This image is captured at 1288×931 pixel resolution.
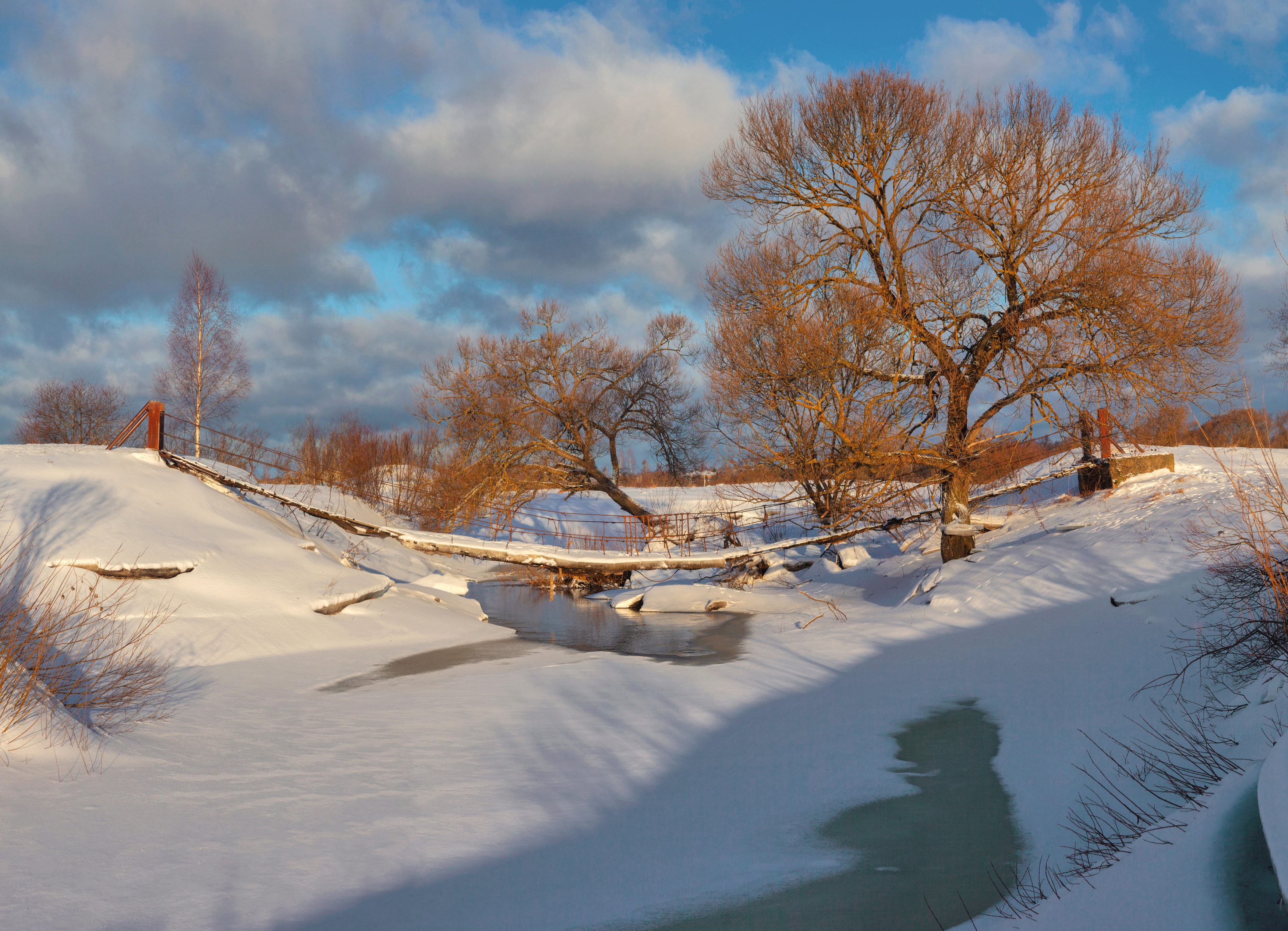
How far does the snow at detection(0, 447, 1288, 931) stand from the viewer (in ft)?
12.7

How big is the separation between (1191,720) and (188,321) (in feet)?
94.0

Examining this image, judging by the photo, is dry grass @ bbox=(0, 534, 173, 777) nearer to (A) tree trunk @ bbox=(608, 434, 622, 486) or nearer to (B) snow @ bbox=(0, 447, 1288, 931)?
(B) snow @ bbox=(0, 447, 1288, 931)

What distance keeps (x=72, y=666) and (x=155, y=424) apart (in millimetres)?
10697

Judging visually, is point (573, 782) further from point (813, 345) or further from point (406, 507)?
point (406, 507)

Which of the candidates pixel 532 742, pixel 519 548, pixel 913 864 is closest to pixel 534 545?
pixel 519 548

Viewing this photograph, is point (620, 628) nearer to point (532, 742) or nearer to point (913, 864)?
point (532, 742)

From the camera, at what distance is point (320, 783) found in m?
5.47

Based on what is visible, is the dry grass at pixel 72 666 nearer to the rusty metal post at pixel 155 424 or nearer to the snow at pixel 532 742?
the snow at pixel 532 742

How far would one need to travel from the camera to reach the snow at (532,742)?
3.87 m

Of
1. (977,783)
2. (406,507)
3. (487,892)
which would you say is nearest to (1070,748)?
(977,783)

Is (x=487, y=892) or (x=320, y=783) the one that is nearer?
(x=487, y=892)

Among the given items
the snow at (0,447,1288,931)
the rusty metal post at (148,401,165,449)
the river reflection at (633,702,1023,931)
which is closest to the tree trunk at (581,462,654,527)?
the snow at (0,447,1288,931)

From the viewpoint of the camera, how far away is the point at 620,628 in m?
15.5

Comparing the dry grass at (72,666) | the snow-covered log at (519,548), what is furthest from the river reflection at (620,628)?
the dry grass at (72,666)
